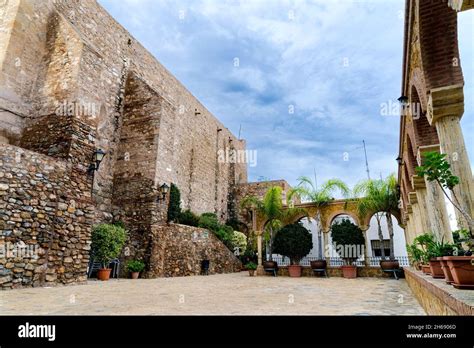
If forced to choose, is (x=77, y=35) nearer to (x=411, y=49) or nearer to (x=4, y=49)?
(x=4, y=49)

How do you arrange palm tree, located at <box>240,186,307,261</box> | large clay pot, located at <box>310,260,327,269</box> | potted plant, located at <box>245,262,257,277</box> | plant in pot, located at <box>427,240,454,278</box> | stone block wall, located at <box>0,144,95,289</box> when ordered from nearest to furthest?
plant in pot, located at <box>427,240,454,278</box>
stone block wall, located at <box>0,144,95,289</box>
large clay pot, located at <box>310,260,327,269</box>
potted plant, located at <box>245,262,257,277</box>
palm tree, located at <box>240,186,307,261</box>

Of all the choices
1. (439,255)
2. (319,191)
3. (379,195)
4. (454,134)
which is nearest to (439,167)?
(439,255)

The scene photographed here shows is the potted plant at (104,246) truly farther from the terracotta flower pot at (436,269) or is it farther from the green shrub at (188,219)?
the terracotta flower pot at (436,269)

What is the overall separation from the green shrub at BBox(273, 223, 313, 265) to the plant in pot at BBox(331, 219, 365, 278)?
133cm

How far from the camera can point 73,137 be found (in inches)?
290

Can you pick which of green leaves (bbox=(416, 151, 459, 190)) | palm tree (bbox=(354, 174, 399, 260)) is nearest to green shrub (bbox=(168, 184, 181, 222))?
palm tree (bbox=(354, 174, 399, 260))

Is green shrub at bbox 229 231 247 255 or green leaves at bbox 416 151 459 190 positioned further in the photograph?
green shrub at bbox 229 231 247 255

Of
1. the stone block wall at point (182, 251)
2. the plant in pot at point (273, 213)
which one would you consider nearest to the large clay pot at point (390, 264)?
the plant in pot at point (273, 213)

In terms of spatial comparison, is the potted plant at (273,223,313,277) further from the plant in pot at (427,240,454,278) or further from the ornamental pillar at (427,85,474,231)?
the ornamental pillar at (427,85,474,231)

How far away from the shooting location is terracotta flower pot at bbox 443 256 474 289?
7.70ft

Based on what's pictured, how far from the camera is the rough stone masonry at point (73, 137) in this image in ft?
20.0

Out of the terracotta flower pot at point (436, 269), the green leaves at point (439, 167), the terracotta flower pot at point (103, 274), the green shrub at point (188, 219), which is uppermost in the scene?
the green shrub at point (188, 219)

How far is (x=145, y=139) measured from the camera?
11969 mm
